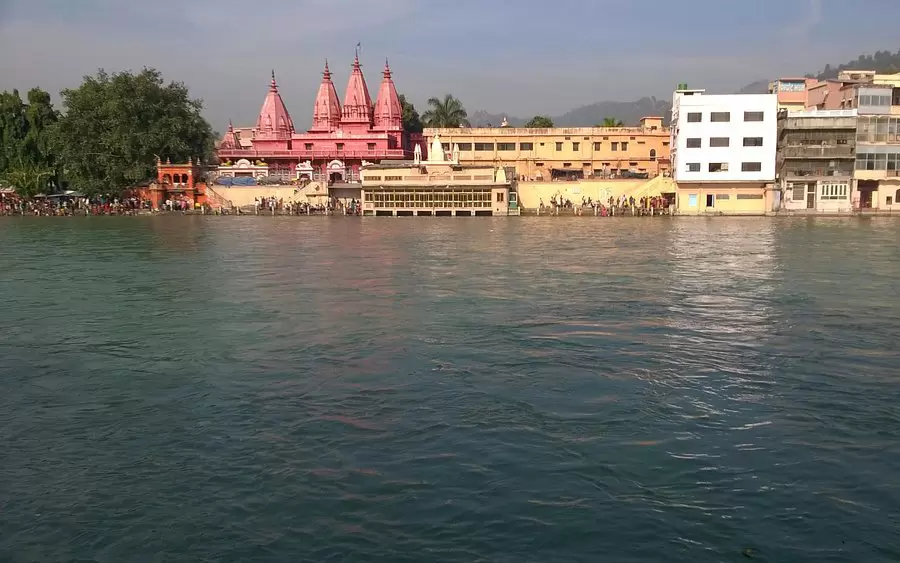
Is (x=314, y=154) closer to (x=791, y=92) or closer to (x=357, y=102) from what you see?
(x=357, y=102)

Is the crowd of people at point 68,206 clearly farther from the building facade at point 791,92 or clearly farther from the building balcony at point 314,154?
the building facade at point 791,92

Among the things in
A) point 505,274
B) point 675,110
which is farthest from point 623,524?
point 675,110

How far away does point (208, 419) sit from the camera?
7641 millimetres

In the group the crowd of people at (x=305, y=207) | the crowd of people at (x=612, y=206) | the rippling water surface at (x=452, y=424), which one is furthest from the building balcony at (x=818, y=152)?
the rippling water surface at (x=452, y=424)

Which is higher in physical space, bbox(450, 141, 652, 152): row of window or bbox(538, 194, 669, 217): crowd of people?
bbox(450, 141, 652, 152): row of window

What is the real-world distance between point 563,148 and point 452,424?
53.2 meters

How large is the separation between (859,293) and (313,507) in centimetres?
1338

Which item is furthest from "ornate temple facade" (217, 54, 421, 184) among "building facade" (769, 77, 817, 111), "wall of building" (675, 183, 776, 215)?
"building facade" (769, 77, 817, 111)

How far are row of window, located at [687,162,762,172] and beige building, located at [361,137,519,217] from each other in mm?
10981

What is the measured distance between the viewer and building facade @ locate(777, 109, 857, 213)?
152 feet

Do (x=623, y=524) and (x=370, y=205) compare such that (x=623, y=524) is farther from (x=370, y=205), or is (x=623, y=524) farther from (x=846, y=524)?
(x=370, y=205)

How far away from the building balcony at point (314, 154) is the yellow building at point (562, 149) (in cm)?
431

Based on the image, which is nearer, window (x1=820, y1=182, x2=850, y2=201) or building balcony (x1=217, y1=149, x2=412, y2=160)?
window (x1=820, y1=182, x2=850, y2=201)

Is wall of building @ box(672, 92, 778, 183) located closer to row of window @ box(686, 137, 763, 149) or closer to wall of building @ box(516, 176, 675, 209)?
row of window @ box(686, 137, 763, 149)
